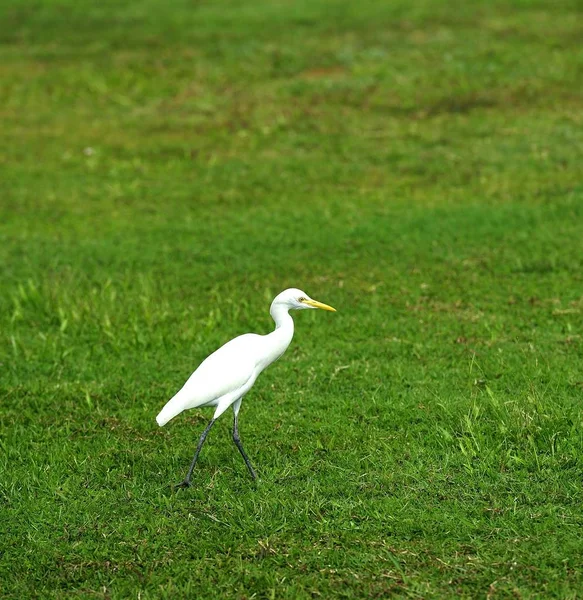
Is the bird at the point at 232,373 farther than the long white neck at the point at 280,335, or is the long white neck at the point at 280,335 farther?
the long white neck at the point at 280,335

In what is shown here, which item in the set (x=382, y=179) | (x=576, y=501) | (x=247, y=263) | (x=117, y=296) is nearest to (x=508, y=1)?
(x=382, y=179)

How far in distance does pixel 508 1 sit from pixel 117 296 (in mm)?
11200

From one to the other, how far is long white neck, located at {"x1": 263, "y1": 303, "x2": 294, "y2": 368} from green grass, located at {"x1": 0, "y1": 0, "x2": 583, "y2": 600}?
0.58 metres

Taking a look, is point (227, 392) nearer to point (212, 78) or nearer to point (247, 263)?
point (247, 263)

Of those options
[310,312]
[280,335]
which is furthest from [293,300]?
[310,312]

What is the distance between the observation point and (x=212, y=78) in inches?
551

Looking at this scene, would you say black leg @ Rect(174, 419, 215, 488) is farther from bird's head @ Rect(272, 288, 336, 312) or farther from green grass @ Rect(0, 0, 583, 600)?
bird's head @ Rect(272, 288, 336, 312)

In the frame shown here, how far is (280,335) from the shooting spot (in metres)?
4.79

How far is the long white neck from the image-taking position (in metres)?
4.78

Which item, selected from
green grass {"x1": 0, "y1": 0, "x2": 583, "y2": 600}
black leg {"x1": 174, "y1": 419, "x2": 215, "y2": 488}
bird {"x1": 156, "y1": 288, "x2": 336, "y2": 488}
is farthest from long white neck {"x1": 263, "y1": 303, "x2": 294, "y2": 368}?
green grass {"x1": 0, "y1": 0, "x2": 583, "y2": 600}

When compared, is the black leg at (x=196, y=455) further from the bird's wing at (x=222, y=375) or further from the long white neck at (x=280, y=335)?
the long white neck at (x=280, y=335)

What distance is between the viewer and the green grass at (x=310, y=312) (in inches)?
168

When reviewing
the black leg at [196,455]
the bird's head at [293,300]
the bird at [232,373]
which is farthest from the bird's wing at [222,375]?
the bird's head at [293,300]

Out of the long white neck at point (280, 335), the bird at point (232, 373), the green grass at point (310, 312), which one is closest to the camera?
the green grass at point (310, 312)
